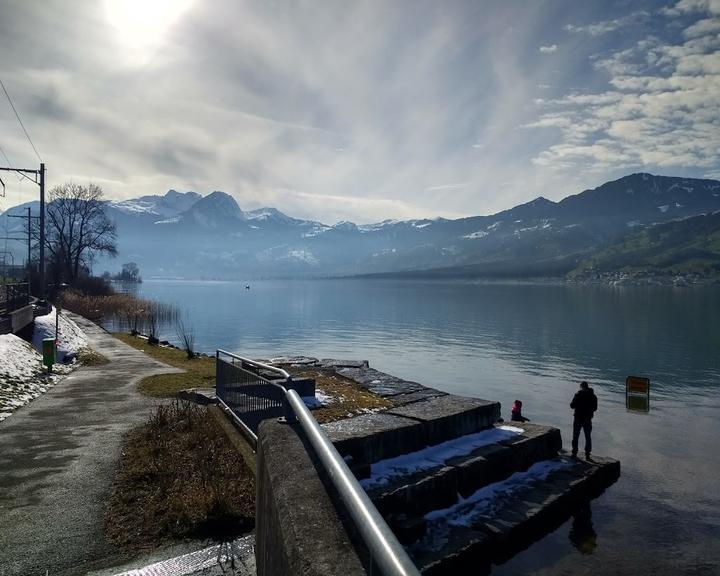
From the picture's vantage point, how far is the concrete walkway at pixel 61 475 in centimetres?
605

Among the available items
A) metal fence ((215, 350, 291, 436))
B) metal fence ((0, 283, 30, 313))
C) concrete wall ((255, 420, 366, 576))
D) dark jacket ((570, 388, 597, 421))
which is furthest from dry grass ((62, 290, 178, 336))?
concrete wall ((255, 420, 366, 576))

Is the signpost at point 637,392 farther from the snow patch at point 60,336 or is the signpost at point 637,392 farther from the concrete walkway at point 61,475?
the snow patch at point 60,336

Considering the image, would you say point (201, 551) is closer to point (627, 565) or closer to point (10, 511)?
point (10, 511)

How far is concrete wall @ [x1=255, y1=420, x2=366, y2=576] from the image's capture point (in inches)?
123

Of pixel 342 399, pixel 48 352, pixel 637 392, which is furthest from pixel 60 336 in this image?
pixel 637 392

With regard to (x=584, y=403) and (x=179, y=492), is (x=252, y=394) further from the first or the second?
(x=584, y=403)

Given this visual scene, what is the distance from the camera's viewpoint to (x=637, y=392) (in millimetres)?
20312

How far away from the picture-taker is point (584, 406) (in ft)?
45.3

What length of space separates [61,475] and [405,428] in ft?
19.6

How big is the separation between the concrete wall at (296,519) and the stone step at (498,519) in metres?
2.97

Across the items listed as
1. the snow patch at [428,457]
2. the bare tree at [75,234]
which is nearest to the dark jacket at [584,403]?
the snow patch at [428,457]

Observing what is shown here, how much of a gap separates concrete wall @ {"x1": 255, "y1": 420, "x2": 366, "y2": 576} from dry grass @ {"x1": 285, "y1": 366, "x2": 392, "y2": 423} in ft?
24.0

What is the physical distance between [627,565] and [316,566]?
8448mm

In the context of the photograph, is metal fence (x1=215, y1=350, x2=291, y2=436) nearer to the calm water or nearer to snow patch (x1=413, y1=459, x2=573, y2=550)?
snow patch (x1=413, y1=459, x2=573, y2=550)
